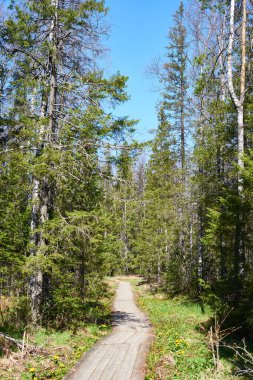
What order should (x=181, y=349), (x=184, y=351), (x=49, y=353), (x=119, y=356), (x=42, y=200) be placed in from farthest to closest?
(x=42, y=200) < (x=181, y=349) < (x=184, y=351) < (x=119, y=356) < (x=49, y=353)

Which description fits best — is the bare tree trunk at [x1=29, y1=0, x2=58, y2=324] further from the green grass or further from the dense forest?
the green grass

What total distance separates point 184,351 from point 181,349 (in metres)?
0.29

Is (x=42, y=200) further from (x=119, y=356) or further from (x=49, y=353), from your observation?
(x=119, y=356)

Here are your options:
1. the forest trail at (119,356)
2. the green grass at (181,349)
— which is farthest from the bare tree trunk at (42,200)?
the green grass at (181,349)

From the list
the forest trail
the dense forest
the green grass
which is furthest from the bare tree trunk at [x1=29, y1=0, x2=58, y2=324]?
the green grass

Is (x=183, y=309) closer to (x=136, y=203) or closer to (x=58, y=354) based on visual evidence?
(x=136, y=203)

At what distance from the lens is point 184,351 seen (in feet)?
30.8

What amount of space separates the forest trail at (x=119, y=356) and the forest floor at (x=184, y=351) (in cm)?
31

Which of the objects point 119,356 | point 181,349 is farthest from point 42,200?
point 181,349

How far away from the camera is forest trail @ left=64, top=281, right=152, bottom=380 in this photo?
7.84m

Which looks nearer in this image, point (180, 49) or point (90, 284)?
point (90, 284)

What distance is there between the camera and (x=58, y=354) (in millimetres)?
8891

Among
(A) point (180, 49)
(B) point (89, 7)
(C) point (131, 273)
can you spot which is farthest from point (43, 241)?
(C) point (131, 273)

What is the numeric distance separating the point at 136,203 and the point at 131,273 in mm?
40876
